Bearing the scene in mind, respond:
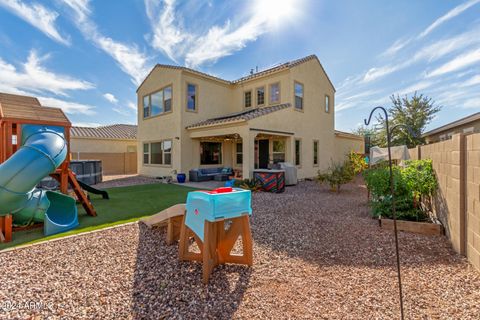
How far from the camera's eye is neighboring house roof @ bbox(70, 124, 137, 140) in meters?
20.6

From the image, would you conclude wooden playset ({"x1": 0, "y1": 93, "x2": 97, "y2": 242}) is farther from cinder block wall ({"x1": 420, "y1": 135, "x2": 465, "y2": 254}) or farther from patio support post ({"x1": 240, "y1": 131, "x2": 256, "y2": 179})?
cinder block wall ({"x1": 420, "y1": 135, "x2": 465, "y2": 254})

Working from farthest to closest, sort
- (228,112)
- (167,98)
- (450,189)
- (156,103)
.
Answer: (228,112) → (156,103) → (167,98) → (450,189)

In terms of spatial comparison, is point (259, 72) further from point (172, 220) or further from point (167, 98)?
point (172, 220)

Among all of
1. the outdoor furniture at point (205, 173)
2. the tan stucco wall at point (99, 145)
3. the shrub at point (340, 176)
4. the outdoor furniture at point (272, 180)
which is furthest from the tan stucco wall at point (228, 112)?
the tan stucco wall at point (99, 145)

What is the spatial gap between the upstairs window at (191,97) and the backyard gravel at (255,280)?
34.4ft

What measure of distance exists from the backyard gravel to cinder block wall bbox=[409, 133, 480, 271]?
0.88 ft

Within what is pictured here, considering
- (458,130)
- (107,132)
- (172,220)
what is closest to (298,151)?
(458,130)

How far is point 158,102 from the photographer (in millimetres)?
15266

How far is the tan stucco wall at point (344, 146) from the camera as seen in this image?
19.0 metres

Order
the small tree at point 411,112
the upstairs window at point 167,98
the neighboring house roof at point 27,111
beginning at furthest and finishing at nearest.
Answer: the small tree at point 411,112, the upstairs window at point 167,98, the neighboring house roof at point 27,111

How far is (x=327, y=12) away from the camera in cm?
818

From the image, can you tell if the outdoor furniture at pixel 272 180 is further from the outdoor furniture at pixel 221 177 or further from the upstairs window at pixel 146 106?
the upstairs window at pixel 146 106

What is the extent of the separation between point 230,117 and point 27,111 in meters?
9.66

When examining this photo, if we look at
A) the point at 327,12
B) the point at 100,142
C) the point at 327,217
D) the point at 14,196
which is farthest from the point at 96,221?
the point at 100,142
